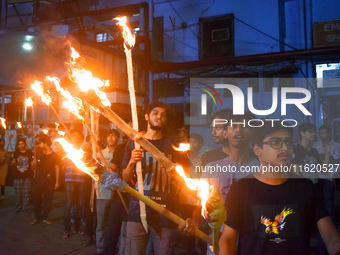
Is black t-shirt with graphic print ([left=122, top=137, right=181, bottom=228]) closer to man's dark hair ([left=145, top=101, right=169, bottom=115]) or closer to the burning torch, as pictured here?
the burning torch

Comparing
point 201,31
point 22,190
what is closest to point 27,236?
point 22,190

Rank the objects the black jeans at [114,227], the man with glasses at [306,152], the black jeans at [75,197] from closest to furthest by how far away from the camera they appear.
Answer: the black jeans at [114,227], the man with glasses at [306,152], the black jeans at [75,197]

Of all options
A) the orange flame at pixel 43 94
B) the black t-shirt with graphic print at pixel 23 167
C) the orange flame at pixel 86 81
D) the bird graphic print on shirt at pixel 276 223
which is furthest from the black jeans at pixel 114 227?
the black t-shirt with graphic print at pixel 23 167

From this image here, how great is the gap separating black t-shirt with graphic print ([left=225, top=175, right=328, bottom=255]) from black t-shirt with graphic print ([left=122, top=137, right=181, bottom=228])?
3.64 ft

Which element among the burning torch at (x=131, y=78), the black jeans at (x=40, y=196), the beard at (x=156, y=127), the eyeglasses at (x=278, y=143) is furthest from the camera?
the black jeans at (x=40, y=196)

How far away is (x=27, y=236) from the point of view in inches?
249

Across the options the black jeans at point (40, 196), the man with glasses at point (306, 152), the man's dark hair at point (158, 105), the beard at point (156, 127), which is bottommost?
the black jeans at point (40, 196)

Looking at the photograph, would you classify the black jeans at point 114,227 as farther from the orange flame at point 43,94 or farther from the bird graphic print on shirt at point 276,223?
the bird graphic print on shirt at point 276,223

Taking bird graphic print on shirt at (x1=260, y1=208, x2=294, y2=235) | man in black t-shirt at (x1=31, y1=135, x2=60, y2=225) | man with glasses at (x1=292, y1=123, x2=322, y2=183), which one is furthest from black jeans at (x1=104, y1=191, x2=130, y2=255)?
man in black t-shirt at (x1=31, y1=135, x2=60, y2=225)

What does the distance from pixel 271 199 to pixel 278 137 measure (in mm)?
491

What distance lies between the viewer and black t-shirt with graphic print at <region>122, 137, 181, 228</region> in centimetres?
322

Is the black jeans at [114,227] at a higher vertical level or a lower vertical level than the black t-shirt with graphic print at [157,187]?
lower

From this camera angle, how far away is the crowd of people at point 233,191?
2131mm

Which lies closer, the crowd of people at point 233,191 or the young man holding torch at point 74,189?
the crowd of people at point 233,191
